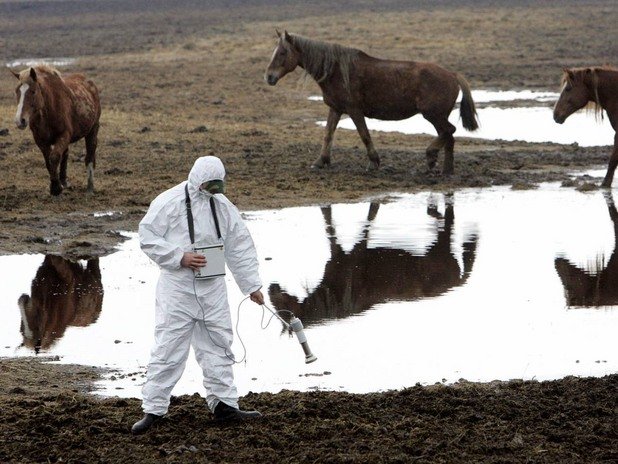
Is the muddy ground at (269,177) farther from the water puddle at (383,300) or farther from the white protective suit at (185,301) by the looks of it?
the water puddle at (383,300)

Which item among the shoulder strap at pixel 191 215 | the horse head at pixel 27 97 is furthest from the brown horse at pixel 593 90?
the shoulder strap at pixel 191 215

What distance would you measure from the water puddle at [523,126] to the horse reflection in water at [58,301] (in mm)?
10457

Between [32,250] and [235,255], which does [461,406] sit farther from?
[32,250]

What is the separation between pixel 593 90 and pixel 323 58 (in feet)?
12.8

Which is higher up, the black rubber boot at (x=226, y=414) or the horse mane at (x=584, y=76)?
the horse mane at (x=584, y=76)

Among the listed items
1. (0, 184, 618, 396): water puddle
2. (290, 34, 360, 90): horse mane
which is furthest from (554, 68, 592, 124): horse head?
(290, 34, 360, 90): horse mane

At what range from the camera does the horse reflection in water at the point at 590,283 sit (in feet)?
34.9

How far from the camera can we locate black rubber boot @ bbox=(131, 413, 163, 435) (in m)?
6.86

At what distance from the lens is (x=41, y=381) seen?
8.16 metres

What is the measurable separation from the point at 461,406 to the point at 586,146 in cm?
1383

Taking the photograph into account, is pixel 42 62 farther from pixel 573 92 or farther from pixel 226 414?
pixel 226 414

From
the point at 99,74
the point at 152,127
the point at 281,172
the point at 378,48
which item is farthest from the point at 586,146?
the point at 378,48

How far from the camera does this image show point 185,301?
6965 mm

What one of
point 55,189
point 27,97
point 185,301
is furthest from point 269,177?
point 185,301
